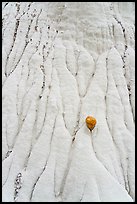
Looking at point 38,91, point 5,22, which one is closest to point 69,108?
point 38,91

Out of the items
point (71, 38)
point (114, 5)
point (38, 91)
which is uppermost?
point (114, 5)

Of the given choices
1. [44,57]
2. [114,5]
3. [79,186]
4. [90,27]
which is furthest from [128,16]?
[79,186]

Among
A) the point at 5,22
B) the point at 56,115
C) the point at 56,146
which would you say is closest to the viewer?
the point at 56,146

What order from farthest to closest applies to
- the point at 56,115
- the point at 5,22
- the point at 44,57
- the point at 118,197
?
the point at 5,22 < the point at 44,57 < the point at 56,115 < the point at 118,197

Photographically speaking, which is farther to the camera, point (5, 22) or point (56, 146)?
point (5, 22)

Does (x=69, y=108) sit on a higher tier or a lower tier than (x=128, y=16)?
lower

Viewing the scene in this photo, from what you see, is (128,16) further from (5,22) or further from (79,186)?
(79,186)
